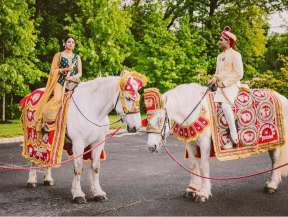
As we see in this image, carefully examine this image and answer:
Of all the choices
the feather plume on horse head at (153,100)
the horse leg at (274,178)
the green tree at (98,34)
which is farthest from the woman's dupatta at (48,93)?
the green tree at (98,34)

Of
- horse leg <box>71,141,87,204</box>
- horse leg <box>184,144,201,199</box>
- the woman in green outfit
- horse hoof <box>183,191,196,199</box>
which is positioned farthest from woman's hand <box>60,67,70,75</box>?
horse hoof <box>183,191,196,199</box>

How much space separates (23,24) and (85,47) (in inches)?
146

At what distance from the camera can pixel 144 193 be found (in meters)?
7.87

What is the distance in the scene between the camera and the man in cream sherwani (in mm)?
7449

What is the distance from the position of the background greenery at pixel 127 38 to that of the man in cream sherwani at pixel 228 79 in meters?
14.0

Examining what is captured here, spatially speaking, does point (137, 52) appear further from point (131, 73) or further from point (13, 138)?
point (131, 73)

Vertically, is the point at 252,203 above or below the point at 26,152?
below

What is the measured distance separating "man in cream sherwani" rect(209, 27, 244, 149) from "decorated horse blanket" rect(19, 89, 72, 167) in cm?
246

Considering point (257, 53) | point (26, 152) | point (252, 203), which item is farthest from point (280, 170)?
point (257, 53)

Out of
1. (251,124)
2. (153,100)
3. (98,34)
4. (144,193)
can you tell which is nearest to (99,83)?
(153,100)

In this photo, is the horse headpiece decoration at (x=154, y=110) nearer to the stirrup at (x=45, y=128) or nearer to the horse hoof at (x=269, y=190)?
the stirrup at (x=45, y=128)

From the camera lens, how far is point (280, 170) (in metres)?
8.16

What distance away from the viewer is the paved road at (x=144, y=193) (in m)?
6.78

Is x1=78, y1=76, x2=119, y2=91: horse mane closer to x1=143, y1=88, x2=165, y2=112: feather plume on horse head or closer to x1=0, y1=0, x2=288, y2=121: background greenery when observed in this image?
x1=143, y1=88, x2=165, y2=112: feather plume on horse head
